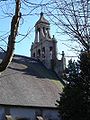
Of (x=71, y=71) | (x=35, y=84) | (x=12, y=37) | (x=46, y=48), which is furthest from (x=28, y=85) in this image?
(x=12, y=37)

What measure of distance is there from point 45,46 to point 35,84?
7.84m

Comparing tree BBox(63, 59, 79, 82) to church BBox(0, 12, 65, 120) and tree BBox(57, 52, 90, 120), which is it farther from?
church BBox(0, 12, 65, 120)

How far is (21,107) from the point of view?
2409 centimetres

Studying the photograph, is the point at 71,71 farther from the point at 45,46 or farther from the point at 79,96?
the point at 45,46

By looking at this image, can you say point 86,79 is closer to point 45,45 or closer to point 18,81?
point 18,81

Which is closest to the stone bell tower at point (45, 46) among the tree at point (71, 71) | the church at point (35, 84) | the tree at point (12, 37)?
the church at point (35, 84)

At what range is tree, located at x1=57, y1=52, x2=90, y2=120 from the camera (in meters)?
14.3

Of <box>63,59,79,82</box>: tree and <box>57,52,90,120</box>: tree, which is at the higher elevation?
<box>63,59,79,82</box>: tree

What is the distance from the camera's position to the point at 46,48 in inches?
1391

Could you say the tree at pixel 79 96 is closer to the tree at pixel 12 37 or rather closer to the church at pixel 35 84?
the church at pixel 35 84

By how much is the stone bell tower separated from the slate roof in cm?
125

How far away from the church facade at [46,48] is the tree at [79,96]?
19193mm

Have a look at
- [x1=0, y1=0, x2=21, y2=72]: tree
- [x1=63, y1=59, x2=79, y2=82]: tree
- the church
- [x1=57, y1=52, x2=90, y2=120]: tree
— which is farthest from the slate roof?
[x1=0, y1=0, x2=21, y2=72]: tree

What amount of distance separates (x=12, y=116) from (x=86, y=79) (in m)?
10.2
